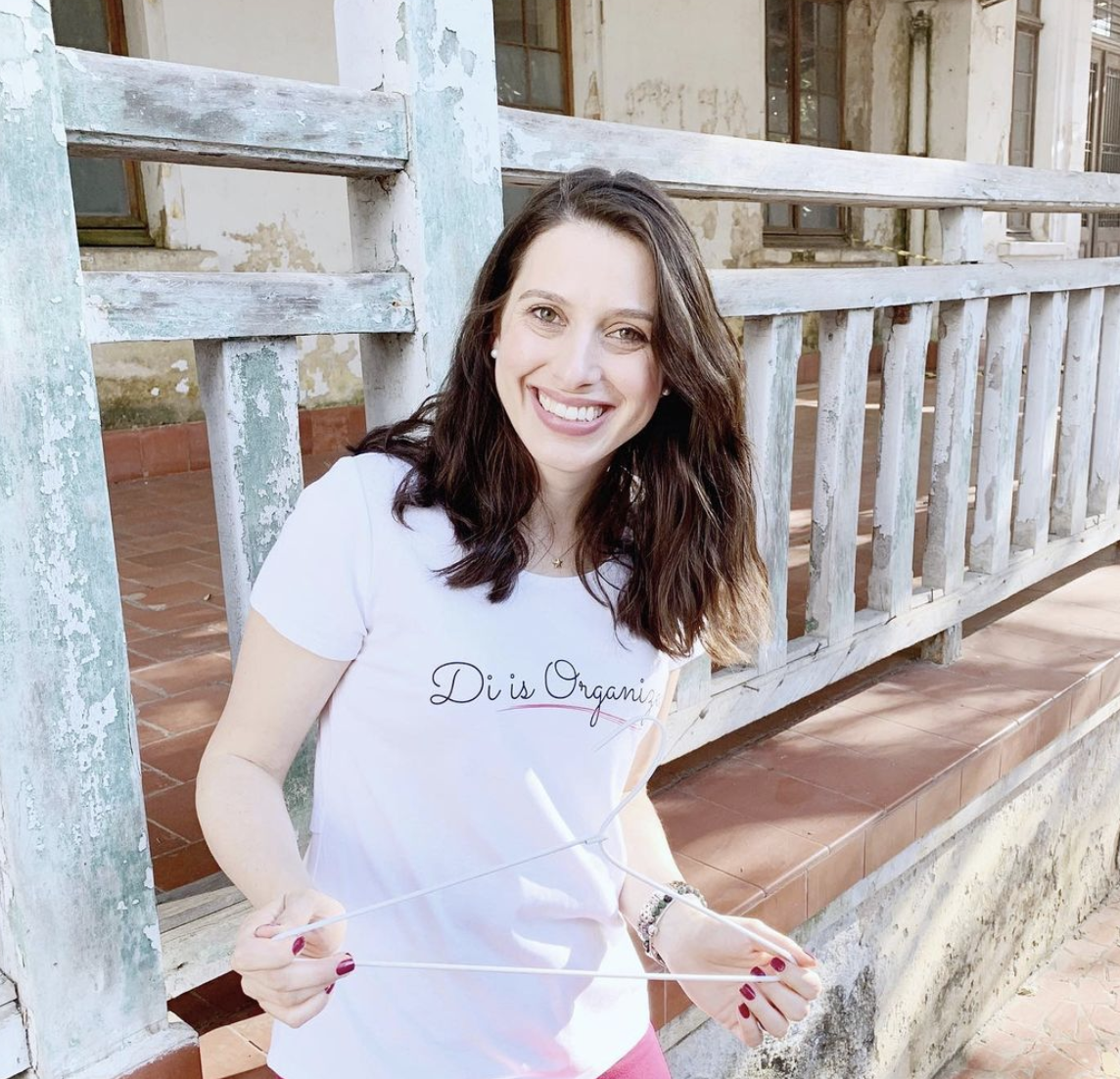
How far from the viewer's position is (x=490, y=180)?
1.71 meters

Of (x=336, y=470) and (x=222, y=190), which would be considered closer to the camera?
(x=336, y=470)

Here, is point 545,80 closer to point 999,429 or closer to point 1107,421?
point 1107,421

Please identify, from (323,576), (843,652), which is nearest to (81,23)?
(843,652)

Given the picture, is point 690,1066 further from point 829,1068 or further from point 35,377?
point 35,377

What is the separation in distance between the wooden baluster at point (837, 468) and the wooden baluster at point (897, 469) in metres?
0.17

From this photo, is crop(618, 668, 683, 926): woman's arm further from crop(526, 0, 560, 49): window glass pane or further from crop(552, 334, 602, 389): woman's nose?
crop(526, 0, 560, 49): window glass pane

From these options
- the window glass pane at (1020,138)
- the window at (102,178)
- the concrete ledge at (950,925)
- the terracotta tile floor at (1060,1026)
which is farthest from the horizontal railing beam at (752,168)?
the window glass pane at (1020,138)

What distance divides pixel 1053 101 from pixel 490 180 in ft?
36.1

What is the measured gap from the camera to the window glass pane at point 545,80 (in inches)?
293

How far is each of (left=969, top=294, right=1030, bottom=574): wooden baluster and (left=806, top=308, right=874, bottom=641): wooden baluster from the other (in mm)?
650

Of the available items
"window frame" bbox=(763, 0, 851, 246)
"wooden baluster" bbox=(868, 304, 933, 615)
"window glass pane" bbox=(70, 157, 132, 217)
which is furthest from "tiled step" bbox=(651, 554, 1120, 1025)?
"window frame" bbox=(763, 0, 851, 246)

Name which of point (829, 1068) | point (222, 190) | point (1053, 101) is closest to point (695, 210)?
point (222, 190)

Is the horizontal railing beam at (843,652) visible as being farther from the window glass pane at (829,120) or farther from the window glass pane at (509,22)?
the window glass pane at (829,120)

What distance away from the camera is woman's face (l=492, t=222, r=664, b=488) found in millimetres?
1428
